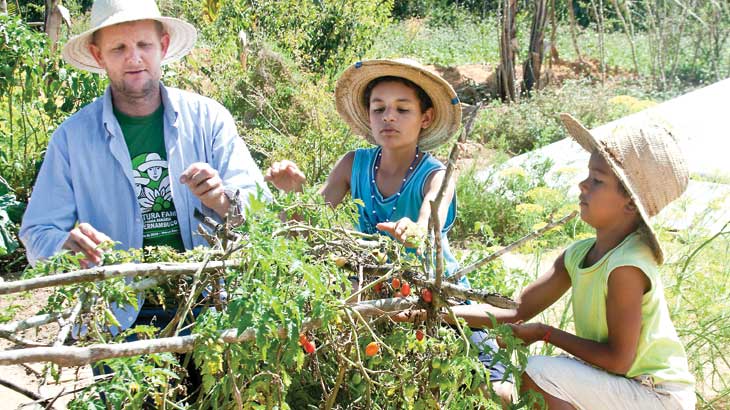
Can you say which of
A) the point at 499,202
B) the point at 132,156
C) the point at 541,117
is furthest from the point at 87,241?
the point at 541,117

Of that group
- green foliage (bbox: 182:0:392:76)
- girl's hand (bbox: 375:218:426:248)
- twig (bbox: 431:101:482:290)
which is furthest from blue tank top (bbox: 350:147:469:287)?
green foliage (bbox: 182:0:392:76)

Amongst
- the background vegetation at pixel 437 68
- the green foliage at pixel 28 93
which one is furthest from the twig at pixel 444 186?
the green foliage at pixel 28 93

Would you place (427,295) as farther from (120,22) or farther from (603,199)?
(120,22)

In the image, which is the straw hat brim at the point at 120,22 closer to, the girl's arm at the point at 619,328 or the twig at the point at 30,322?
the twig at the point at 30,322

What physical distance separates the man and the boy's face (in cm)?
105

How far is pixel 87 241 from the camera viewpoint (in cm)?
221

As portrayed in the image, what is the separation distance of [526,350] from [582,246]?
1.90 ft

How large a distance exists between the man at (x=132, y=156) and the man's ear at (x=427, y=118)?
64cm

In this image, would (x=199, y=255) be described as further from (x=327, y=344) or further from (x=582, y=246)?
(x=582, y=246)

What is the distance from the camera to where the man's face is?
2.74 m

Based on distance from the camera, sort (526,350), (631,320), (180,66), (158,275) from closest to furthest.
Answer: (158,275)
(526,350)
(631,320)
(180,66)

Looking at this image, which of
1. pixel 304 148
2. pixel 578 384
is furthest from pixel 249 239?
pixel 304 148

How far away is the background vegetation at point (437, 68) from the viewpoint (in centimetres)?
352

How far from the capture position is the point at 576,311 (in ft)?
7.91
